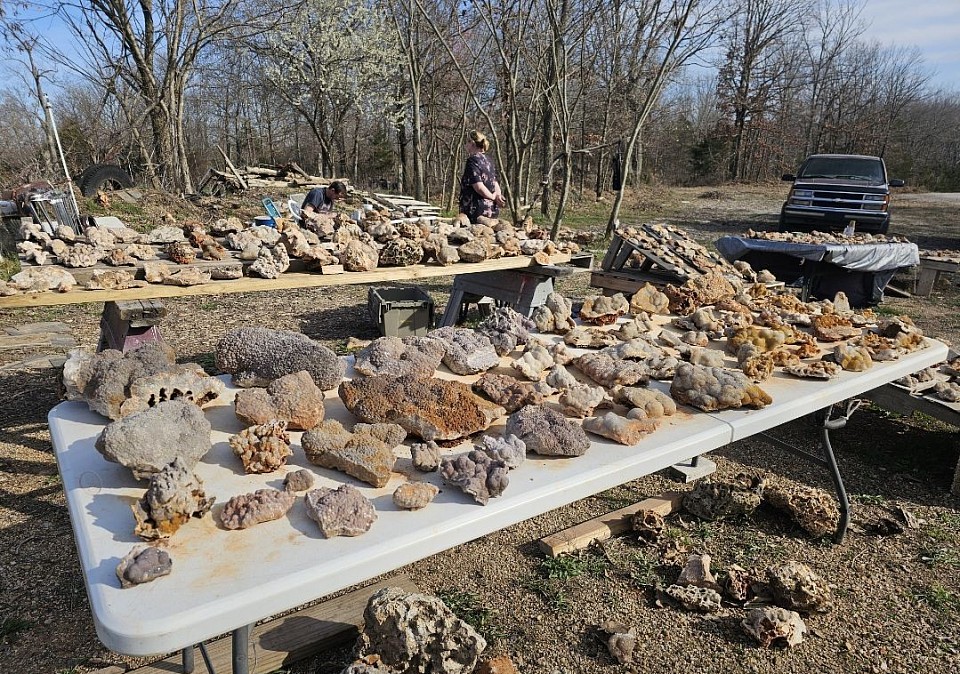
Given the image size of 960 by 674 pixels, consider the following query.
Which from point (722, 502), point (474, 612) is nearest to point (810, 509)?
point (722, 502)

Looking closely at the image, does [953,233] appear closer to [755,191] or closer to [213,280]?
[755,191]

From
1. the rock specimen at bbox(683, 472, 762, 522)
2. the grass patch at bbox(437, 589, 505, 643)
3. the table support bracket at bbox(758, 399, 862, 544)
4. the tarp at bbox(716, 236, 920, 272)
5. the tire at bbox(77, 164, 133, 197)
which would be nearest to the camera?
the grass patch at bbox(437, 589, 505, 643)

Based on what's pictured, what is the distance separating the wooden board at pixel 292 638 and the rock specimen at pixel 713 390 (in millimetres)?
1509

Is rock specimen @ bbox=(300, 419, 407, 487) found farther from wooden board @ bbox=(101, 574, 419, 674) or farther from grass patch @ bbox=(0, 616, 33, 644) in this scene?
grass patch @ bbox=(0, 616, 33, 644)

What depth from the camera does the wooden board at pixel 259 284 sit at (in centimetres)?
288

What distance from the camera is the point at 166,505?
1254 mm

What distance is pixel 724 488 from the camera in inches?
125

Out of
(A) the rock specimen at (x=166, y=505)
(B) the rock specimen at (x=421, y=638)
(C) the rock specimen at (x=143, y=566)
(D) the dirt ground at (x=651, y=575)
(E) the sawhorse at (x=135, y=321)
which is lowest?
(D) the dirt ground at (x=651, y=575)

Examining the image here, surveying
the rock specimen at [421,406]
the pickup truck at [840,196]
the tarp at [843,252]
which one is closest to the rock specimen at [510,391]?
the rock specimen at [421,406]

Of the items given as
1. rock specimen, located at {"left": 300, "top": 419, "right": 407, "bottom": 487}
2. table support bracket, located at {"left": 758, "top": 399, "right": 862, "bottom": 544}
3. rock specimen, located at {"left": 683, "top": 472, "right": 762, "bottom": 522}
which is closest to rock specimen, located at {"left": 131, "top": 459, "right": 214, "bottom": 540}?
rock specimen, located at {"left": 300, "top": 419, "right": 407, "bottom": 487}

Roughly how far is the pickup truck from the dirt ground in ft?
22.8

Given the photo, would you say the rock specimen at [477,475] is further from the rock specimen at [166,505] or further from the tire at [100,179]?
the tire at [100,179]

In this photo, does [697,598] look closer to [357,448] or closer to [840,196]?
[357,448]

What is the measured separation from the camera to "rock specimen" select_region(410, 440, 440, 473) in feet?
5.15
